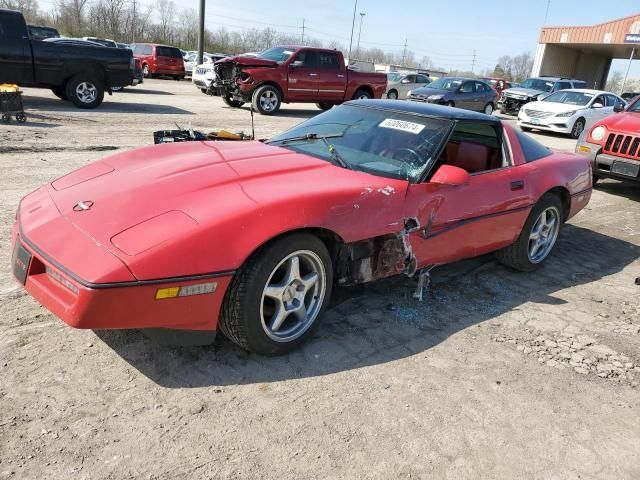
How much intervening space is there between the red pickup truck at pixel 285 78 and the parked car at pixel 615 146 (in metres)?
8.34

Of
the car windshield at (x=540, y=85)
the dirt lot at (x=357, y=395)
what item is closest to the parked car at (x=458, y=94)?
the car windshield at (x=540, y=85)

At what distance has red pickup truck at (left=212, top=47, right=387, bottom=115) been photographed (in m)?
14.0

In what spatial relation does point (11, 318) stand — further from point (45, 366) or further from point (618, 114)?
point (618, 114)

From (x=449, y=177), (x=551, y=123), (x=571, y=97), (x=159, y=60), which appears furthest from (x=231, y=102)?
(x=449, y=177)

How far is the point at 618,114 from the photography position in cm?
859

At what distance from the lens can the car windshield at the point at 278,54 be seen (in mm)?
14712

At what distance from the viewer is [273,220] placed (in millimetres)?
2721

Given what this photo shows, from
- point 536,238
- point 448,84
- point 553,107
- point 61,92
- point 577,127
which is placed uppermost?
point 448,84

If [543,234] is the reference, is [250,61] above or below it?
above

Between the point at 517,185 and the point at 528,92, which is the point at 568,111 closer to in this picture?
the point at 528,92

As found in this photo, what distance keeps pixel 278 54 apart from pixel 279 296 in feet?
43.5

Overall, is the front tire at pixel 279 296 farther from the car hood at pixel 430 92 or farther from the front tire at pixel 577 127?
the car hood at pixel 430 92

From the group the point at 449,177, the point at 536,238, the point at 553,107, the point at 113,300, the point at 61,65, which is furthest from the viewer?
the point at 553,107

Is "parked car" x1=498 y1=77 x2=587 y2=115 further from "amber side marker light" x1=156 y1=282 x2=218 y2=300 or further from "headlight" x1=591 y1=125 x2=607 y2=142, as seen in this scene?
"amber side marker light" x1=156 y1=282 x2=218 y2=300
